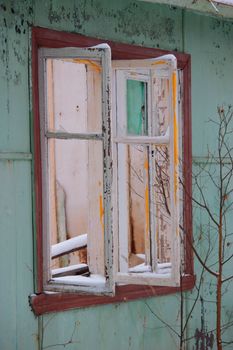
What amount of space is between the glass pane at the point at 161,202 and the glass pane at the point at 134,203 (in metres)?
0.10

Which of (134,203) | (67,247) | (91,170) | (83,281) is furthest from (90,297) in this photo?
(134,203)

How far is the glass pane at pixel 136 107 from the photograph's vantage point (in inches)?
192

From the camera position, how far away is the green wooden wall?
3863 millimetres

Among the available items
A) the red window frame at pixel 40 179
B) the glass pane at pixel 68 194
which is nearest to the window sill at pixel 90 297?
the red window frame at pixel 40 179

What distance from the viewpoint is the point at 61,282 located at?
3977 mm

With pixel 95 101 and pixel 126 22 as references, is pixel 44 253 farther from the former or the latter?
pixel 126 22

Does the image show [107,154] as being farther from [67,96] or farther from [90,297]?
[67,96]

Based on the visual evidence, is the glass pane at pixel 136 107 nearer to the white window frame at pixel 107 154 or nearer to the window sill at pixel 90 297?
the white window frame at pixel 107 154

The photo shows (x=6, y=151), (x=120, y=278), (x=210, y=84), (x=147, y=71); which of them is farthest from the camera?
(x=210, y=84)

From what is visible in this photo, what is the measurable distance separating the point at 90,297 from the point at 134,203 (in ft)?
6.76

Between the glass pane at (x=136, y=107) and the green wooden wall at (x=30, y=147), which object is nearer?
the green wooden wall at (x=30, y=147)

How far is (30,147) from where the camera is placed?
3.97m

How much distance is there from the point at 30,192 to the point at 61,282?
1.99 feet

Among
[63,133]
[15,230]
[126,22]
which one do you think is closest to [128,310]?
[15,230]
